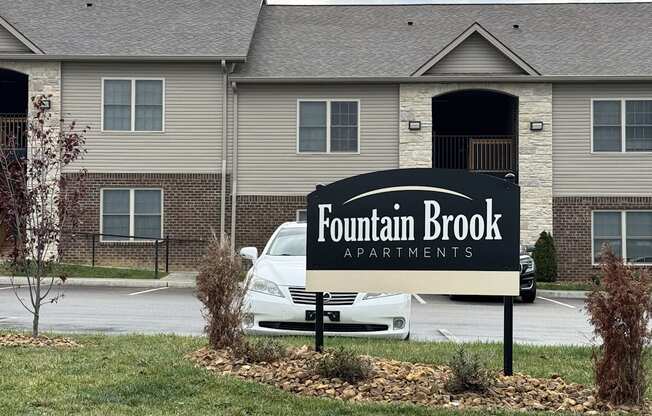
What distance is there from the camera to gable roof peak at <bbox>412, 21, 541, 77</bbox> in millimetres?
22188

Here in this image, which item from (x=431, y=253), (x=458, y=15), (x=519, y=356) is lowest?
(x=519, y=356)

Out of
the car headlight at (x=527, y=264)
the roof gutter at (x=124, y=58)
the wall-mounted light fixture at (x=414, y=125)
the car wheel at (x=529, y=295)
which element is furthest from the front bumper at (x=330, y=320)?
the roof gutter at (x=124, y=58)

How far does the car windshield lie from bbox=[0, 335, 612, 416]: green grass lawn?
2021mm

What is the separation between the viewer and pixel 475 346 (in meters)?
9.03

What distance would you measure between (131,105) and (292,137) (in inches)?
199

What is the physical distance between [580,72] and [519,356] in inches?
641

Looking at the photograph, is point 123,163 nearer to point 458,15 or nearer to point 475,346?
point 458,15

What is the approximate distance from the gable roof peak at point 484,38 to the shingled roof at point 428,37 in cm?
35

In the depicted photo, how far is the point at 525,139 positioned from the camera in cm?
2278

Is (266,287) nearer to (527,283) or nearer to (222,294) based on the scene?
(222,294)

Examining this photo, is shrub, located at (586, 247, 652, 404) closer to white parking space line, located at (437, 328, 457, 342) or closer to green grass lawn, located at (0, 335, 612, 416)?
green grass lawn, located at (0, 335, 612, 416)

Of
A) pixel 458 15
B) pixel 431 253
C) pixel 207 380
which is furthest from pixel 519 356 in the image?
pixel 458 15

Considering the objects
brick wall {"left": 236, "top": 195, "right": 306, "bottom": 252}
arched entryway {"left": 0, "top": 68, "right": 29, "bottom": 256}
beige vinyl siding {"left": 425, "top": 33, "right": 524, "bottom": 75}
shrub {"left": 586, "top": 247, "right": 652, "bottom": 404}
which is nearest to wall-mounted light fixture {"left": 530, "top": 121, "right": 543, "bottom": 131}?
beige vinyl siding {"left": 425, "top": 33, "right": 524, "bottom": 75}

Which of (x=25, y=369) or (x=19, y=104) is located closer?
(x=25, y=369)
